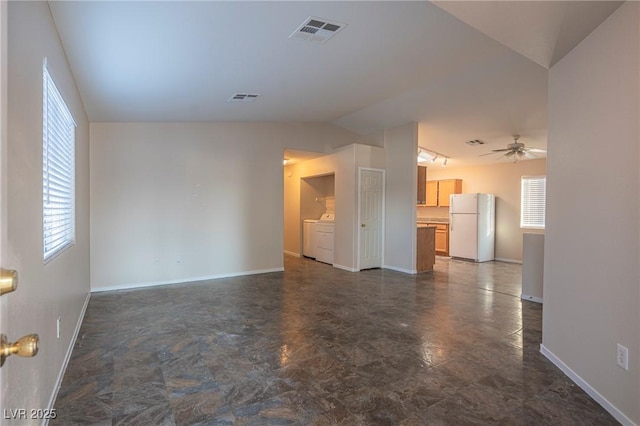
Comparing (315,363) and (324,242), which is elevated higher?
(324,242)

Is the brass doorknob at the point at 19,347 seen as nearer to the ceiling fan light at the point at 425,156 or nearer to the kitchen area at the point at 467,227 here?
the kitchen area at the point at 467,227

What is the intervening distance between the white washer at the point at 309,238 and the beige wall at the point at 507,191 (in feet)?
14.7

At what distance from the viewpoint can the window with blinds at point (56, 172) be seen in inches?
85.2

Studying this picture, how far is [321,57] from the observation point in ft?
10.8

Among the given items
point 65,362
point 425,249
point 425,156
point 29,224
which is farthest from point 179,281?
point 425,156

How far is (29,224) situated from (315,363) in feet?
6.65

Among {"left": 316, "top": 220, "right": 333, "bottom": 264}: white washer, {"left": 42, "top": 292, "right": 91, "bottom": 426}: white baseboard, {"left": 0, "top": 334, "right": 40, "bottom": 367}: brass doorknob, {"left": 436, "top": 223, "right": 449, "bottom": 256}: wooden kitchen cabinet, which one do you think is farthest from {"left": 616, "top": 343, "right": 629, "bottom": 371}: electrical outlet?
{"left": 436, "top": 223, "right": 449, "bottom": 256}: wooden kitchen cabinet

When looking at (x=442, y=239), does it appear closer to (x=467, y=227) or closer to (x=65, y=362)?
(x=467, y=227)

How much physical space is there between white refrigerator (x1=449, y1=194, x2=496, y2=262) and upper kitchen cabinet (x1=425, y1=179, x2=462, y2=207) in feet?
2.39

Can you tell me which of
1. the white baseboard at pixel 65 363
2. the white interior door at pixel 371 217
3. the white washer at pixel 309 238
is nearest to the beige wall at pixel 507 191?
the white interior door at pixel 371 217

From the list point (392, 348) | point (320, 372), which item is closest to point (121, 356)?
point (320, 372)

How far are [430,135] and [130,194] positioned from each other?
547cm

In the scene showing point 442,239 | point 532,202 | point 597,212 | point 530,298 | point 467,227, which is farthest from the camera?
point 442,239

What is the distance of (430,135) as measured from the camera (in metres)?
6.73
